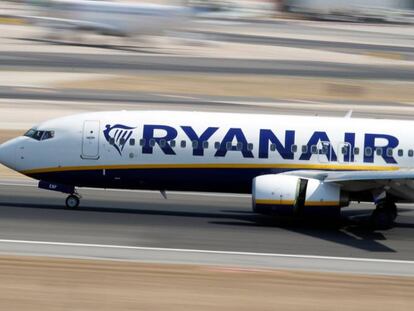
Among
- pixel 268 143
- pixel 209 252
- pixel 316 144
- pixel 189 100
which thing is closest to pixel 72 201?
pixel 268 143

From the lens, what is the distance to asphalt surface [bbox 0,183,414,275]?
24.8m

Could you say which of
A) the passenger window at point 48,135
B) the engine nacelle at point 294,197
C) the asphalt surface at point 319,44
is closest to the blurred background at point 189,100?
the asphalt surface at point 319,44

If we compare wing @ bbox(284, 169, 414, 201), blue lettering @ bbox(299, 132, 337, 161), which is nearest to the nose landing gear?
wing @ bbox(284, 169, 414, 201)

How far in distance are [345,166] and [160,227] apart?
5.99 metres

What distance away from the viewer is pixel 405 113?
178 feet

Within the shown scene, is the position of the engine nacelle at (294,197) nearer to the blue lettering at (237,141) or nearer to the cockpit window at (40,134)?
the blue lettering at (237,141)

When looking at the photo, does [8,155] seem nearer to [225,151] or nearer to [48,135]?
[48,135]

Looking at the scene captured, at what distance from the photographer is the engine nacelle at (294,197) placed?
28.2m

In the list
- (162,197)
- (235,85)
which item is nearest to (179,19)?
(235,85)

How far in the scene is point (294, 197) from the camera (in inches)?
1111

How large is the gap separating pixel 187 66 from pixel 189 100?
16.2 m

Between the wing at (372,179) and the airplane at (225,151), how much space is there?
7cm

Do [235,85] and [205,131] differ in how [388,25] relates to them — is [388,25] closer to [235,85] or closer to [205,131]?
[235,85]

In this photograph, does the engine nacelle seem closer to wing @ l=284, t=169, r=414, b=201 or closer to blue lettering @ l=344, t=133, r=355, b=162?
wing @ l=284, t=169, r=414, b=201
